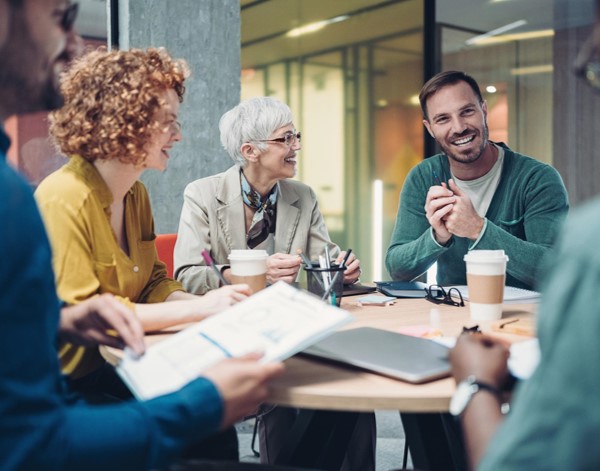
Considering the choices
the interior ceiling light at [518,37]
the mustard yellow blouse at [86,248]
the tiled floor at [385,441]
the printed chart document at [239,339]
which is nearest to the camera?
the printed chart document at [239,339]

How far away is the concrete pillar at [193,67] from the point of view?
134 inches

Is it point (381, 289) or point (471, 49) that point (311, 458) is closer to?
point (381, 289)

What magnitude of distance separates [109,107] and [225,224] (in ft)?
2.90

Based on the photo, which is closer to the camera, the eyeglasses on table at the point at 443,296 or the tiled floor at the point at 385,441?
the eyeglasses on table at the point at 443,296

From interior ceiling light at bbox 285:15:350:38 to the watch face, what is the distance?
447 cm

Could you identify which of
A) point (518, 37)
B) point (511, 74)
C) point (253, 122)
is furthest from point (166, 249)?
point (518, 37)

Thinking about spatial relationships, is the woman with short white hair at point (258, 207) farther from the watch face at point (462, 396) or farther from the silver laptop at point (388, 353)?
the watch face at point (462, 396)

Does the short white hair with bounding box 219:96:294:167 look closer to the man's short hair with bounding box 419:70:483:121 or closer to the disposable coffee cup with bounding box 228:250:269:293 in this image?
the man's short hair with bounding box 419:70:483:121

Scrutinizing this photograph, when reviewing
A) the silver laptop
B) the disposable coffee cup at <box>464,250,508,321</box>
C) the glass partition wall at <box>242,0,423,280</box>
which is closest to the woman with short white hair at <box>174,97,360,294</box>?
the disposable coffee cup at <box>464,250,508,321</box>

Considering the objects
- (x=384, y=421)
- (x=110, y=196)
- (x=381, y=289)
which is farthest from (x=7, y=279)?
(x=384, y=421)

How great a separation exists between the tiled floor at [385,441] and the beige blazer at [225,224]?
1.03m

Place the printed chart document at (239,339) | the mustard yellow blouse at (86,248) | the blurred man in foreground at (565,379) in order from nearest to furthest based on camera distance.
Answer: the blurred man in foreground at (565,379)
the printed chart document at (239,339)
the mustard yellow blouse at (86,248)

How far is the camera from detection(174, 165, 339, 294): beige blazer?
2444 mm

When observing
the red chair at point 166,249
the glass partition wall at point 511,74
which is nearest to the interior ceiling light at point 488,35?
the glass partition wall at point 511,74
